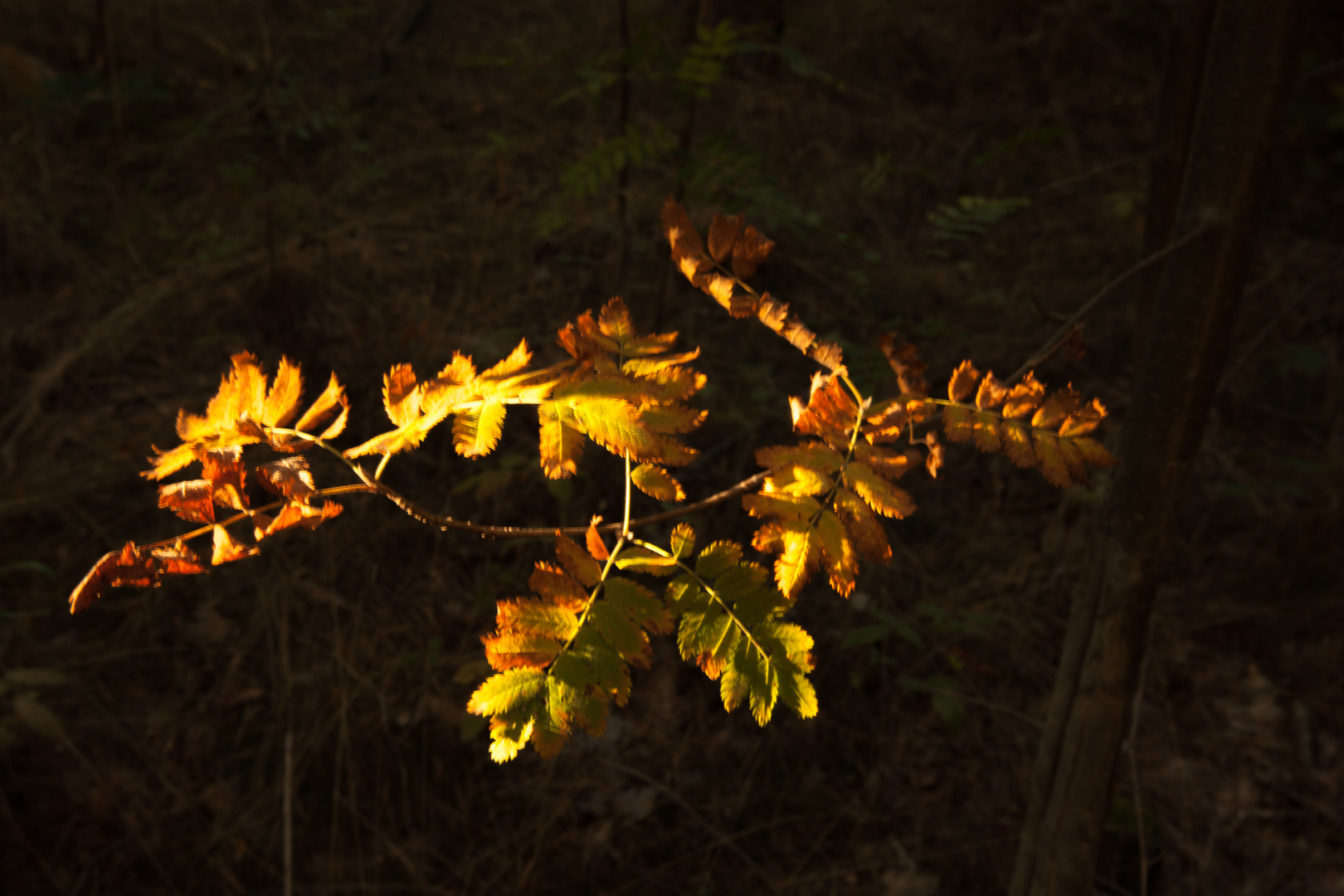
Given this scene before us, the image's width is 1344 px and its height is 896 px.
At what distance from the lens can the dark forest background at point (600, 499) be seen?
2.16 meters

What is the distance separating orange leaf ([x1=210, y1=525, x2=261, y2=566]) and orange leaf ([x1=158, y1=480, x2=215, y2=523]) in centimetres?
2

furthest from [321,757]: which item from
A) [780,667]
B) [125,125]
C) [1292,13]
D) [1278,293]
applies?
[1278,293]

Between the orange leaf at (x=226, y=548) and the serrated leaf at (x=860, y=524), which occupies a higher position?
the serrated leaf at (x=860, y=524)

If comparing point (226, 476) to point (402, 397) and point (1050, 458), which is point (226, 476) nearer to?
point (402, 397)

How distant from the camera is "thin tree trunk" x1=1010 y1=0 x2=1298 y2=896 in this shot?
49.8 inches

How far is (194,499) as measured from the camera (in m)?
0.73

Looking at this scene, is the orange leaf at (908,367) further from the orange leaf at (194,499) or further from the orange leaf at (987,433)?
the orange leaf at (194,499)

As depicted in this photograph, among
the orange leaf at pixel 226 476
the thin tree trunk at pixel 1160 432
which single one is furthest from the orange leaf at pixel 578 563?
the thin tree trunk at pixel 1160 432

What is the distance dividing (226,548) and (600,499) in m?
2.00

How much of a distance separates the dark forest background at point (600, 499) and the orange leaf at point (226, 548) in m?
1.09

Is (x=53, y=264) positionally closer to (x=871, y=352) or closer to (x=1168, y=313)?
(x=871, y=352)

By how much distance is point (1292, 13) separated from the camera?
121 centimetres

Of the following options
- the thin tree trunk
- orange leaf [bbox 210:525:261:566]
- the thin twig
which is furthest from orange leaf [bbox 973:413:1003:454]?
the thin tree trunk

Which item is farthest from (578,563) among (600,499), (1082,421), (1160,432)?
(600,499)
